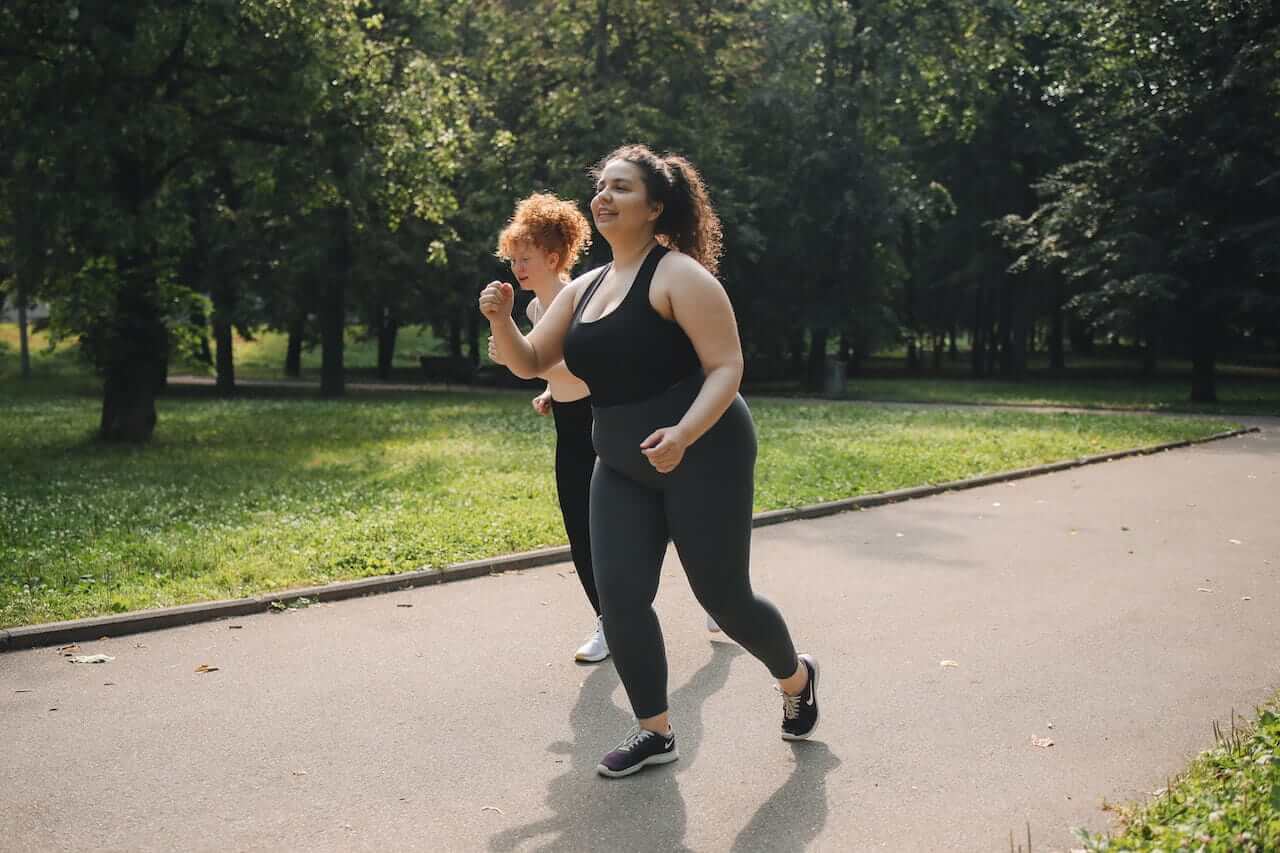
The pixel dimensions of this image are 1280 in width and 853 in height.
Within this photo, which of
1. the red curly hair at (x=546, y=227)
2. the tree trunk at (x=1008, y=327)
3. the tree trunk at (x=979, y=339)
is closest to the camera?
the red curly hair at (x=546, y=227)

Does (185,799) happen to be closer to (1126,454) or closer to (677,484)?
(677,484)

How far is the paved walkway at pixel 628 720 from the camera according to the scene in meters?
3.58

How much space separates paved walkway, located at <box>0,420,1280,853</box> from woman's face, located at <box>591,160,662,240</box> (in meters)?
1.84

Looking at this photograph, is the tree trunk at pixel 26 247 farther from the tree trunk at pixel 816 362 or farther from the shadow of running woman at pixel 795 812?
the tree trunk at pixel 816 362

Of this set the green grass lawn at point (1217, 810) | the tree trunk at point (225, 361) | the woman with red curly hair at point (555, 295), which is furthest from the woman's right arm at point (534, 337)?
the tree trunk at point (225, 361)

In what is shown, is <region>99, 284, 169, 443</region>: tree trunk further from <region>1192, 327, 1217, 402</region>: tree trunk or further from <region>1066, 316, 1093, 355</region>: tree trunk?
<region>1066, 316, 1093, 355</region>: tree trunk

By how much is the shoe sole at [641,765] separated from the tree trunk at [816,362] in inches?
1060

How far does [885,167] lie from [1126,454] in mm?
16138

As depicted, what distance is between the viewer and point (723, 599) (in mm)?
3918

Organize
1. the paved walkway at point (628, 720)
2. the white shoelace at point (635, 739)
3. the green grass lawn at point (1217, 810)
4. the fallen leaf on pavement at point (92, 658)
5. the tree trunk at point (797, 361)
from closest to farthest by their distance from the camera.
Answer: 1. the green grass lawn at point (1217, 810)
2. the paved walkway at point (628, 720)
3. the white shoelace at point (635, 739)
4. the fallen leaf on pavement at point (92, 658)
5. the tree trunk at point (797, 361)

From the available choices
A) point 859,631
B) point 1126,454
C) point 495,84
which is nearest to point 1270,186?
point 1126,454

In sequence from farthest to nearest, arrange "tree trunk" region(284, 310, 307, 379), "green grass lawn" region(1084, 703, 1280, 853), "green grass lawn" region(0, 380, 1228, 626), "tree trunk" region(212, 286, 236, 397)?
"tree trunk" region(284, 310, 307, 379) < "tree trunk" region(212, 286, 236, 397) < "green grass lawn" region(0, 380, 1228, 626) < "green grass lawn" region(1084, 703, 1280, 853)

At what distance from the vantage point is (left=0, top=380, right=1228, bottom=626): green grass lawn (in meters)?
7.18

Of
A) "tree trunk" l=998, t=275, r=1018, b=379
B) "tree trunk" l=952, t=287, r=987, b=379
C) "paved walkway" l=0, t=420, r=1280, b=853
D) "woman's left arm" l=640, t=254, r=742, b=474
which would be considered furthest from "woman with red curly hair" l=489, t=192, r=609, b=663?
"tree trunk" l=952, t=287, r=987, b=379
